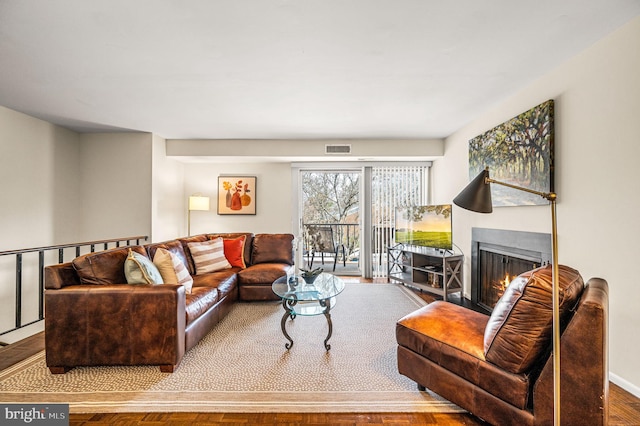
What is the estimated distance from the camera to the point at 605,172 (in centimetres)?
208

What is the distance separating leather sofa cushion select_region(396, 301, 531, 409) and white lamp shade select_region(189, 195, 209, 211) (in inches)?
161

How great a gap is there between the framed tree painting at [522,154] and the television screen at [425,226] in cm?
90

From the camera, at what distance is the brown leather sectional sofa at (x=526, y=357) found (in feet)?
4.22

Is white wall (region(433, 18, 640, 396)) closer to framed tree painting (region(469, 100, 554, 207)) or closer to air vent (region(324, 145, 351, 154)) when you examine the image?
framed tree painting (region(469, 100, 554, 207))

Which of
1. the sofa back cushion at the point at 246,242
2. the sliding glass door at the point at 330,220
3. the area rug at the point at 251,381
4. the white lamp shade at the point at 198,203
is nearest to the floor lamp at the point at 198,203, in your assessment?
the white lamp shade at the point at 198,203

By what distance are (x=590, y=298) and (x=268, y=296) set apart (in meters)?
3.09

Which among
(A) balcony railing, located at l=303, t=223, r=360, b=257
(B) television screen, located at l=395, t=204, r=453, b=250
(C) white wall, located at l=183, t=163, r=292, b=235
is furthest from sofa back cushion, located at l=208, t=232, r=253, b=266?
(B) television screen, located at l=395, t=204, r=453, b=250

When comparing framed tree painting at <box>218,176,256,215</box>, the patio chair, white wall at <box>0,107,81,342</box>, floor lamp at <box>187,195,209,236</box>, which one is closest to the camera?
white wall at <box>0,107,81,342</box>

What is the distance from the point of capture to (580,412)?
1.30 meters

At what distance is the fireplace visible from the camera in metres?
2.76

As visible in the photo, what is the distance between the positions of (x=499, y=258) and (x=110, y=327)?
3.74 metres

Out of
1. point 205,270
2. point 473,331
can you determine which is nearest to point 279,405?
point 473,331

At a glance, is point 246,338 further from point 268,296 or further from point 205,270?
point 205,270

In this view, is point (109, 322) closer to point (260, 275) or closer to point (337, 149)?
point (260, 275)
